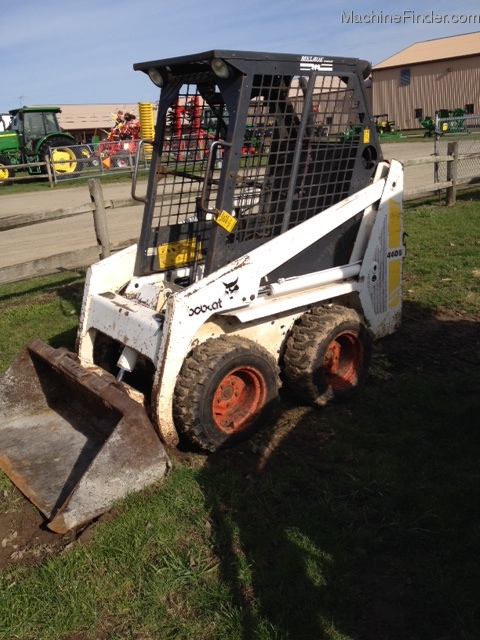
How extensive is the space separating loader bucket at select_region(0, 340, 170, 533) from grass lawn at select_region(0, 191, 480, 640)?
13cm

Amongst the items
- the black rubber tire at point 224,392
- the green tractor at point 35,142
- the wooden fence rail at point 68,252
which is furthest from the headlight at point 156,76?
the green tractor at point 35,142

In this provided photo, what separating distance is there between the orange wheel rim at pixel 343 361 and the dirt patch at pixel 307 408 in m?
0.34

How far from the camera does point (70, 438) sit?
165 inches

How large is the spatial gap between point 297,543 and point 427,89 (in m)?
46.0

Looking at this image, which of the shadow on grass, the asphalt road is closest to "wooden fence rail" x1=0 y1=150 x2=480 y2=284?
the asphalt road

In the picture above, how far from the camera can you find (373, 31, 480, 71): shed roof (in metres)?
42.5

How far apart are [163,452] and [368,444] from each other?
1305 millimetres

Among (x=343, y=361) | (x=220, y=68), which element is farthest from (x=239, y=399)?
(x=220, y=68)

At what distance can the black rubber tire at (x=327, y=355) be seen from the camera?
14.5 feet

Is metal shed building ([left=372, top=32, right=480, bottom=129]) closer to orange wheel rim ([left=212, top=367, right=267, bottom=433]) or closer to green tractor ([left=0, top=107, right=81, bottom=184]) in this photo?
green tractor ([left=0, top=107, right=81, bottom=184])

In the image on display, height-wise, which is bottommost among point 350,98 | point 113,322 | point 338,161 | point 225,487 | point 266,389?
point 225,487

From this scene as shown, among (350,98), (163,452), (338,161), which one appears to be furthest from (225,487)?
(350,98)

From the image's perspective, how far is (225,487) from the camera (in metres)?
3.70

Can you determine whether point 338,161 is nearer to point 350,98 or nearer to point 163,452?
point 350,98
